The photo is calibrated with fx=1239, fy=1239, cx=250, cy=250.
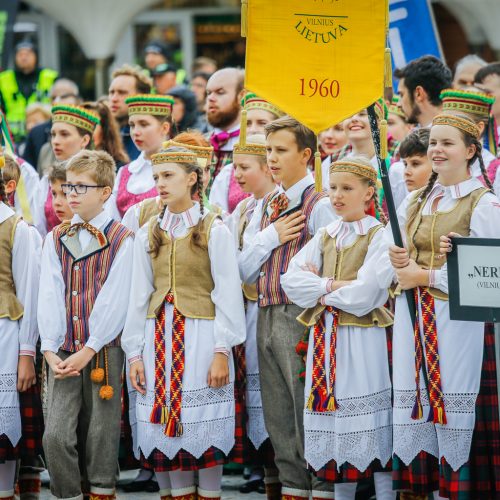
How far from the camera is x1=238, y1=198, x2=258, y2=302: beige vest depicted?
684 cm

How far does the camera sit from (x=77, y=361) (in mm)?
6430

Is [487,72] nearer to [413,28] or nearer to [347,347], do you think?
[413,28]

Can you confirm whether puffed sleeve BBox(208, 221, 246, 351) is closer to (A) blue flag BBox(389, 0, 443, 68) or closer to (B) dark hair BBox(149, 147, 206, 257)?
(B) dark hair BBox(149, 147, 206, 257)

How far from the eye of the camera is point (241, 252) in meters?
6.70

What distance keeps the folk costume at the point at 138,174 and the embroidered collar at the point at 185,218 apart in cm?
108

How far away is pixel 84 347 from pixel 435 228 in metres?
1.92

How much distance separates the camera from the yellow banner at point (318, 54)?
6.01m

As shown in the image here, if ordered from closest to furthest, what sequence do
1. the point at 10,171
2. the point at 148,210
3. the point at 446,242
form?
the point at 446,242
the point at 148,210
the point at 10,171

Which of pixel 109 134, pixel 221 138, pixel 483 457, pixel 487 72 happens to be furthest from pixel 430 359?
pixel 109 134

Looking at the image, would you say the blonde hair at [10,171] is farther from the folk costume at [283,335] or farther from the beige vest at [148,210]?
the folk costume at [283,335]

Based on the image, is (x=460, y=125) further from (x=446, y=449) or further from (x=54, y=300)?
(x=54, y=300)

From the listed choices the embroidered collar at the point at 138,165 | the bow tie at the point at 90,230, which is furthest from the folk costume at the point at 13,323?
the embroidered collar at the point at 138,165

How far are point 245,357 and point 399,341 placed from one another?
1079 millimetres

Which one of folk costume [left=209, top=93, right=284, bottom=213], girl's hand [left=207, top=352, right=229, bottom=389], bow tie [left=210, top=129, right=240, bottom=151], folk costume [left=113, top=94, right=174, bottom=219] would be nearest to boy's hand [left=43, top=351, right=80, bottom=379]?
girl's hand [left=207, top=352, right=229, bottom=389]
